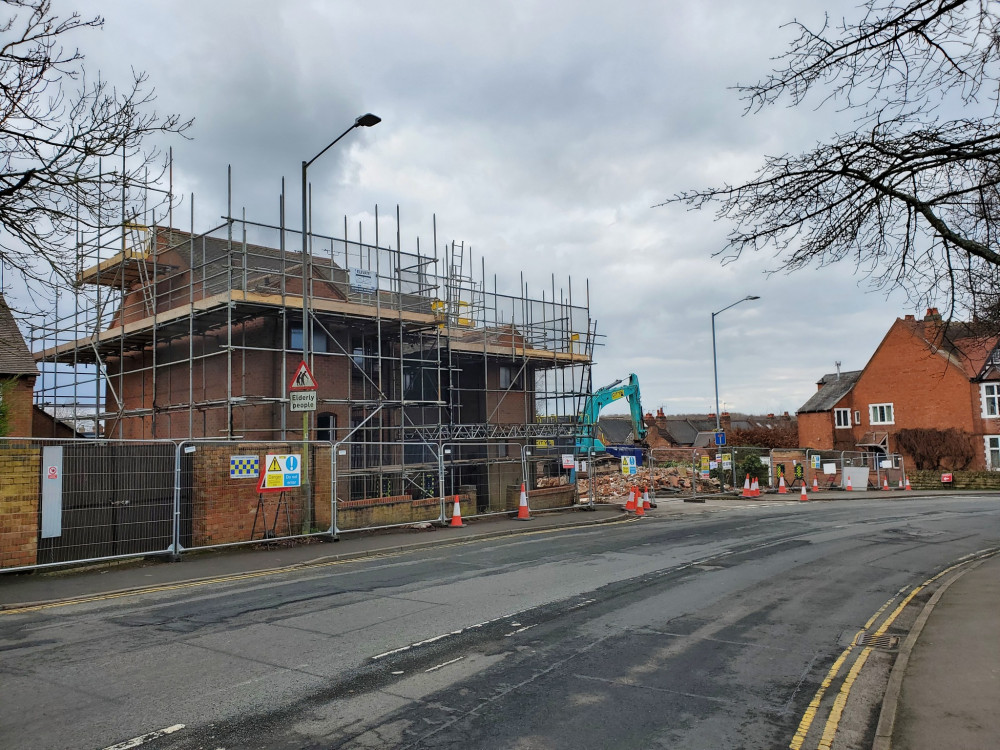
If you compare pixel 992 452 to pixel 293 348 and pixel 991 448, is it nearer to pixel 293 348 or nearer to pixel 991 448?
pixel 991 448

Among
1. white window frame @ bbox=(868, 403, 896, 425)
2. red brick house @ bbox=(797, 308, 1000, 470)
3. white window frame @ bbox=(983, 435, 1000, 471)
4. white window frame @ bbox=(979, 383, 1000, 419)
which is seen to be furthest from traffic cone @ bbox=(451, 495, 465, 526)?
white window frame @ bbox=(868, 403, 896, 425)

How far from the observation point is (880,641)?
7867 mm

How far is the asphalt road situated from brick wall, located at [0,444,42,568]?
249cm

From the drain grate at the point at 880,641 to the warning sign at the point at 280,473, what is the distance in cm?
1083

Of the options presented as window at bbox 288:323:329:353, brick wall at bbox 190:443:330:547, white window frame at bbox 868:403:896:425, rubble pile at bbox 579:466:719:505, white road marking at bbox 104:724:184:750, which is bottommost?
rubble pile at bbox 579:466:719:505

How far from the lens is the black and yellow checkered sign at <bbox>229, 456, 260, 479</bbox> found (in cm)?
1419

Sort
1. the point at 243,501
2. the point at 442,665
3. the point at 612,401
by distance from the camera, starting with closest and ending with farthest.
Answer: the point at 442,665
the point at 243,501
the point at 612,401

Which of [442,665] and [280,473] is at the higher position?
[280,473]

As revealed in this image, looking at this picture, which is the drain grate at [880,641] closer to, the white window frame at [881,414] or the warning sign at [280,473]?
the warning sign at [280,473]

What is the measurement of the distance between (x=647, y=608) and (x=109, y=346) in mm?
24322

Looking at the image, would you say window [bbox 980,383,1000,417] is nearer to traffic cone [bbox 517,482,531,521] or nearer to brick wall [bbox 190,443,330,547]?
traffic cone [bbox 517,482,531,521]

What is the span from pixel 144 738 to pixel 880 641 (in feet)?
23.4

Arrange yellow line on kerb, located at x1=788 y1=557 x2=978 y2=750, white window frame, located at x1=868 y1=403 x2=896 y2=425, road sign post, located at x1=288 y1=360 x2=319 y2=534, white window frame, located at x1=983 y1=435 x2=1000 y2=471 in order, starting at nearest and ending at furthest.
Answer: yellow line on kerb, located at x1=788 y1=557 x2=978 y2=750, road sign post, located at x1=288 y1=360 x2=319 y2=534, white window frame, located at x1=983 y1=435 x2=1000 y2=471, white window frame, located at x1=868 y1=403 x2=896 y2=425

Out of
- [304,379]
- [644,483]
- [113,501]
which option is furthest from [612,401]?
[113,501]
